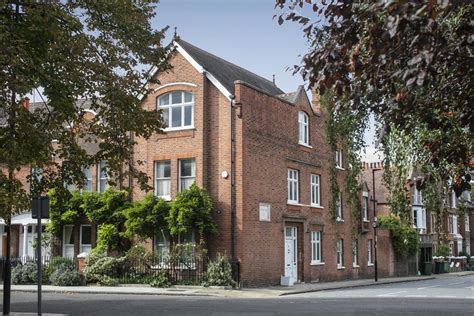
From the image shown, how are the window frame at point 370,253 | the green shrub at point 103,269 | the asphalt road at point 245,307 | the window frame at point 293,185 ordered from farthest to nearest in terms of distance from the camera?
the window frame at point 370,253, the window frame at point 293,185, the green shrub at point 103,269, the asphalt road at point 245,307

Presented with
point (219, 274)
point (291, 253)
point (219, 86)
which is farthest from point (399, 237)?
point (219, 86)

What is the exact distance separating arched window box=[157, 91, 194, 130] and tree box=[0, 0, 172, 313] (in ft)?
41.3

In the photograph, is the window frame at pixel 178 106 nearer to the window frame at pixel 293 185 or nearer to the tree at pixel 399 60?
the window frame at pixel 293 185

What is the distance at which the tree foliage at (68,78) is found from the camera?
1305 cm

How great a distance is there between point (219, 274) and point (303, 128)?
10909 millimetres

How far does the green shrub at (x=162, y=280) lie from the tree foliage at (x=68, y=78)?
1146cm

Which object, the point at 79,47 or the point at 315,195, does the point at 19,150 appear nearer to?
the point at 79,47

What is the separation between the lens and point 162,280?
26734 mm

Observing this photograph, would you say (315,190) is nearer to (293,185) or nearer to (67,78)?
(293,185)

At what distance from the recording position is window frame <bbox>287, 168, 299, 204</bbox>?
31.8 meters

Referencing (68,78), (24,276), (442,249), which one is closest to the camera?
(68,78)

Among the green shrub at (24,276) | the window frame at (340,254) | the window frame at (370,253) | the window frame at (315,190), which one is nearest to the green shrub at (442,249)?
the window frame at (370,253)

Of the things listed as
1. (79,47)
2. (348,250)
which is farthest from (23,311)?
(348,250)

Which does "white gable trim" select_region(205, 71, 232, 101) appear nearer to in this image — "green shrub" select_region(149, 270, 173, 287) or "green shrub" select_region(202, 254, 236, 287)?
"green shrub" select_region(202, 254, 236, 287)
